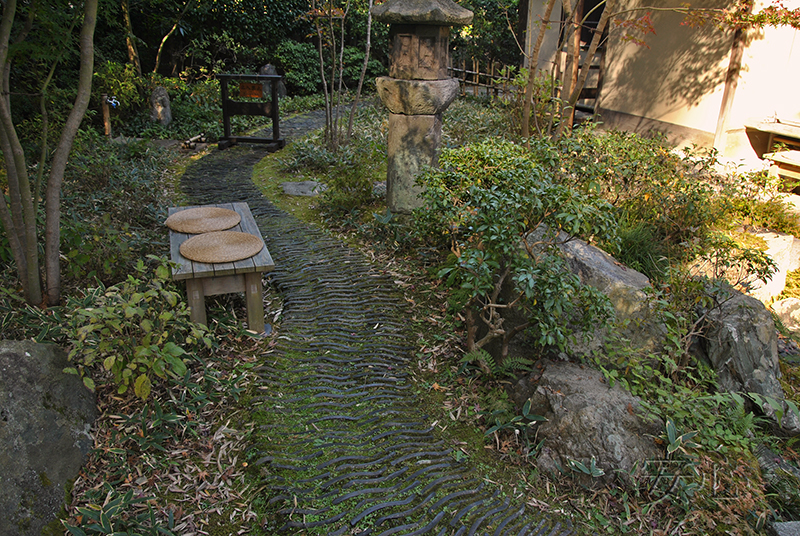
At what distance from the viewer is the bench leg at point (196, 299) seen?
4.21 metres

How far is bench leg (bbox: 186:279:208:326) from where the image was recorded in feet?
13.8

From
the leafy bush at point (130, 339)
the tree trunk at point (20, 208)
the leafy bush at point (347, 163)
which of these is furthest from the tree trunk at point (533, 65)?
the tree trunk at point (20, 208)

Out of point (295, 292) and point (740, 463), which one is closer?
point (740, 463)

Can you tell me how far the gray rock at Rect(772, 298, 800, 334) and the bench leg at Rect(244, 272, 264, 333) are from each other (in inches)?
219

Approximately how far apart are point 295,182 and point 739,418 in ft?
21.5

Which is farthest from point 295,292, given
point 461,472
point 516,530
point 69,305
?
point 516,530

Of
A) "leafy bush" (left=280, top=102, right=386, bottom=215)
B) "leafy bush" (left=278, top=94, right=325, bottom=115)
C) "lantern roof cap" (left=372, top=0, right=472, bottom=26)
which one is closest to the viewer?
"lantern roof cap" (left=372, top=0, right=472, bottom=26)

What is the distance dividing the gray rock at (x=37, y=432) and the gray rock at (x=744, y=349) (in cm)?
457

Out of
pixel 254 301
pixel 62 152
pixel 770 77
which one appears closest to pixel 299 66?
pixel 770 77

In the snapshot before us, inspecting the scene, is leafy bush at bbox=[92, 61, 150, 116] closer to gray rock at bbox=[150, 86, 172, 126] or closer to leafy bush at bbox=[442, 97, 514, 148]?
gray rock at bbox=[150, 86, 172, 126]

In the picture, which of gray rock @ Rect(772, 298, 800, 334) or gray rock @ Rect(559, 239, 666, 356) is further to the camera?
gray rock @ Rect(772, 298, 800, 334)

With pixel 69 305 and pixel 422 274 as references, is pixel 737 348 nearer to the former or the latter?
pixel 422 274

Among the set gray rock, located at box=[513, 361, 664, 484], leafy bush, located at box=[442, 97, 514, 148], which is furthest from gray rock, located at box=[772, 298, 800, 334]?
leafy bush, located at box=[442, 97, 514, 148]

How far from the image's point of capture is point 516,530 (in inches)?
121
